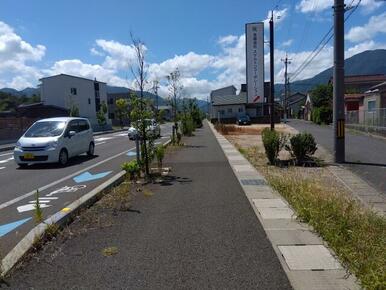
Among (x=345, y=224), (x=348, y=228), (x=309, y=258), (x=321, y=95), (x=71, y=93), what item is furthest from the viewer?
(x=71, y=93)

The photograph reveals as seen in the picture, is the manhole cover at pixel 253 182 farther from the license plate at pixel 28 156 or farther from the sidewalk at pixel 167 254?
the license plate at pixel 28 156

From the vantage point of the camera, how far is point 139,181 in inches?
414

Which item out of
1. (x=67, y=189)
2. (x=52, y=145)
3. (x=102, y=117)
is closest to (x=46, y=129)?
(x=52, y=145)

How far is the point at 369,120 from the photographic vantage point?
3253 centimetres

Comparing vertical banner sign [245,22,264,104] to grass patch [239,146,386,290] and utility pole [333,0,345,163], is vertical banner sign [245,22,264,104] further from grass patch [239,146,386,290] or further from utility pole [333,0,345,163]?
grass patch [239,146,386,290]

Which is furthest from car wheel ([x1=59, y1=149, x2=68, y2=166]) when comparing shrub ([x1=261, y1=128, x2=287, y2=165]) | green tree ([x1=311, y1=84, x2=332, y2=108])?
green tree ([x1=311, y1=84, x2=332, y2=108])

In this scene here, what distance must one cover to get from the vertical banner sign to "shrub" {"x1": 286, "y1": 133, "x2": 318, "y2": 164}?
70.1 feet

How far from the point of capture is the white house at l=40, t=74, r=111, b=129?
69.9 metres

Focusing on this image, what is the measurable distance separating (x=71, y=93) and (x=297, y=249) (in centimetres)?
7006

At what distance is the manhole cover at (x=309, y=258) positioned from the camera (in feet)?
15.1

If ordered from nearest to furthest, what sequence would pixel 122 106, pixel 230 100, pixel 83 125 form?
pixel 122 106
pixel 83 125
pixel 230 100

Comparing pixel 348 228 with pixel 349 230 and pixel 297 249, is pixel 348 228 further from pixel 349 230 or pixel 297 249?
pixel 297 249

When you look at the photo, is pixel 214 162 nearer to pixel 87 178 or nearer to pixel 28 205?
pixel 87 178

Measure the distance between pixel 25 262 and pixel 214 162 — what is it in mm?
10642
